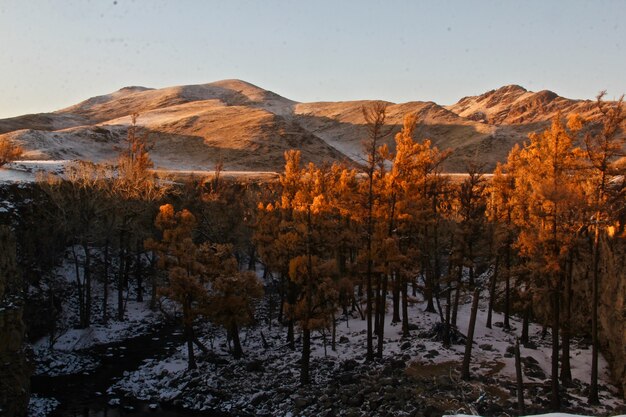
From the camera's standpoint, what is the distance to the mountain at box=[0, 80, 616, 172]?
89.0 meters

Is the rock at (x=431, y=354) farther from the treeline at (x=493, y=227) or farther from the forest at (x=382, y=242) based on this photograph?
the treeline at (x=493, y=227)

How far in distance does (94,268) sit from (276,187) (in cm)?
1920

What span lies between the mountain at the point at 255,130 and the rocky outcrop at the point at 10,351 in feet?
142

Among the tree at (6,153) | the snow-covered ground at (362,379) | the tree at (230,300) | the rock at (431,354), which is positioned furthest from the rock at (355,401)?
the tree at (6,153)

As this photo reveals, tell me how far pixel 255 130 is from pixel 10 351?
90.5 metres

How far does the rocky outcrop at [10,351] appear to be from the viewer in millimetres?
19094

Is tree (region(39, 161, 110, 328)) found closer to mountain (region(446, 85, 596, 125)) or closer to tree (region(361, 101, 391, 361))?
tree (region(361, 101, 391, 361))

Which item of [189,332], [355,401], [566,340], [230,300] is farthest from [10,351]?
[566,340]

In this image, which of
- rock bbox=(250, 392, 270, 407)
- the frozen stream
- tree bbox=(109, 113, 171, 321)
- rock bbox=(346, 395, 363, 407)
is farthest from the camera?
tree bbox=(109, 113, 171, 321)

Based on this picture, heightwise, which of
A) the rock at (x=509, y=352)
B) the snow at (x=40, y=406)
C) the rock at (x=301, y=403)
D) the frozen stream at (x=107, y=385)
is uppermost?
the rock at (x=509, y=352)

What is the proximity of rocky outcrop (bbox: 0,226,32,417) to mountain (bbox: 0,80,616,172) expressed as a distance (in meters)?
43.3

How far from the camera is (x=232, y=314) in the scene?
25.5 metres

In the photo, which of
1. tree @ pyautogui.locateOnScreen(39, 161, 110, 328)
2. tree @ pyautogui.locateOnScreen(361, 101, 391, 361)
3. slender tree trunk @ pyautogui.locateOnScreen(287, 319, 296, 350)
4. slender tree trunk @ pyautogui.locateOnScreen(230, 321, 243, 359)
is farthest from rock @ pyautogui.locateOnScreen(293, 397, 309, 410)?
tree @ pyautogui.locateOnScreen(39, 161, 110, 328)

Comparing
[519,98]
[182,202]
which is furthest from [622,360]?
[519,98]
